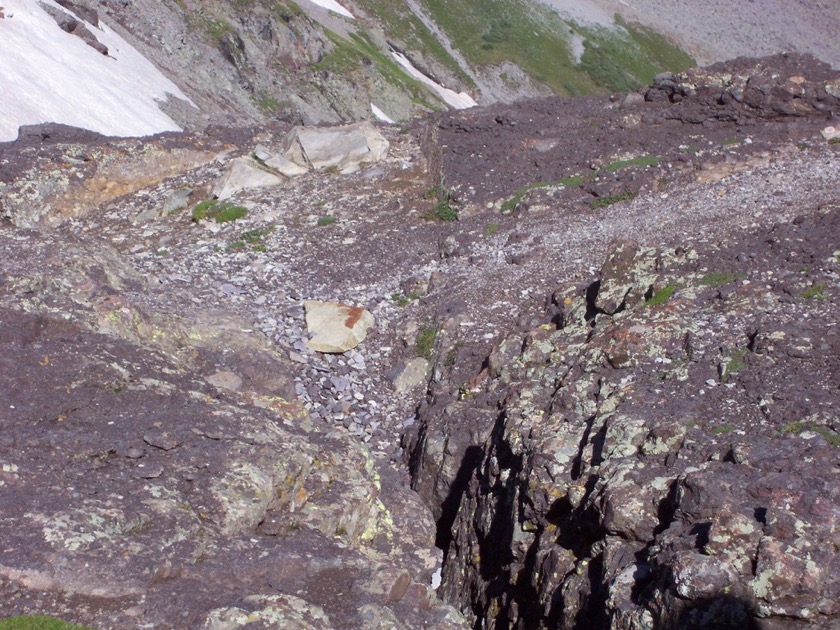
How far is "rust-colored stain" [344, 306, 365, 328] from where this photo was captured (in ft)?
62.5

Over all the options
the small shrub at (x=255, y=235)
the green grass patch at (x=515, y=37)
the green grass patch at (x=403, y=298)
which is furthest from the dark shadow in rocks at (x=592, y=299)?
the green grass patch at (x=515, y=37)

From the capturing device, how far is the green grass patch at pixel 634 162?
77.4 ft

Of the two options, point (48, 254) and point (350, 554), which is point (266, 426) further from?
point (48, 254)

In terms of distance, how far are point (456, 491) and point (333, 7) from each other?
88612 millimetres

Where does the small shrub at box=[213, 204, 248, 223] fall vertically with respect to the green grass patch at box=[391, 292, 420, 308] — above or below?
below

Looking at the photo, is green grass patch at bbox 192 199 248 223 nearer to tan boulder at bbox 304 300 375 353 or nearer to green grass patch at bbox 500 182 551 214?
tan boulder at bbox 304 300 375 353

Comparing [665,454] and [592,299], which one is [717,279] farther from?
[665,454]

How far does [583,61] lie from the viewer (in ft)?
358

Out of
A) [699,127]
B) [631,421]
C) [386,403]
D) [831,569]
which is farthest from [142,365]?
[699,127]

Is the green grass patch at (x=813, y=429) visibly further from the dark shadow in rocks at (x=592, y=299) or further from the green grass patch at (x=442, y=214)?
the green grass patch at (x=442, y=214)

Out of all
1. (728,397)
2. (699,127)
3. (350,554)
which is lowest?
(350,554)

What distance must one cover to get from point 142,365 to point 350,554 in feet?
16.8

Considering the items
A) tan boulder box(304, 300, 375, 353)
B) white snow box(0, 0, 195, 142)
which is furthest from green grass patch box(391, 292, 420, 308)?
white snow box(0, 0, 195, 142)

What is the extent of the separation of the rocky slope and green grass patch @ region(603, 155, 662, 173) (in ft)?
0.32
